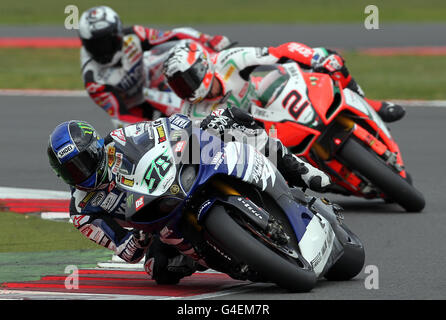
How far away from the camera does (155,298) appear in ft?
22.1

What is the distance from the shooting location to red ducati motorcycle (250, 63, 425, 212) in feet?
31.5

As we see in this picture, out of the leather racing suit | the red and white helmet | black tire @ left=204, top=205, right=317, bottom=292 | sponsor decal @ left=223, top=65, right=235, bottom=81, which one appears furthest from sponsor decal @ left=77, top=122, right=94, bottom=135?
the leather racing suit

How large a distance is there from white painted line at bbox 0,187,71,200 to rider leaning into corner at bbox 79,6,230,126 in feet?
4.55

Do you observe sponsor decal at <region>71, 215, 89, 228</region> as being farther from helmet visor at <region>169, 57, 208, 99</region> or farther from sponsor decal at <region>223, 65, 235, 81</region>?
sponsor decal at <region>223, 65, 235, 81</region>

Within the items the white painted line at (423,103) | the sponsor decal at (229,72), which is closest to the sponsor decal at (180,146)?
the sponsor decal at (229,72)

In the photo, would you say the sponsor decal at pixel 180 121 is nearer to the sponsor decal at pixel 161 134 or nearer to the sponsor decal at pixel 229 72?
the sponsor decal at pixel 161 134

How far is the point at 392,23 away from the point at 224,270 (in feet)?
68.0

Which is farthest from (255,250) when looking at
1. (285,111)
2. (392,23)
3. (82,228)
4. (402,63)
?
(392,23)

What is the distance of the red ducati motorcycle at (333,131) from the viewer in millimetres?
9609

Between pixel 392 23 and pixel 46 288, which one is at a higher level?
pixel 46 288

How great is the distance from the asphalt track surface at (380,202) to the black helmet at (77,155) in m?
1.06

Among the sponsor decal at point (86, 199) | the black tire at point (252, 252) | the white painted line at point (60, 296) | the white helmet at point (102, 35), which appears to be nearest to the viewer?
the black tire at point (252, 252)

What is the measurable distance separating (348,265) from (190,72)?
2.63 m
